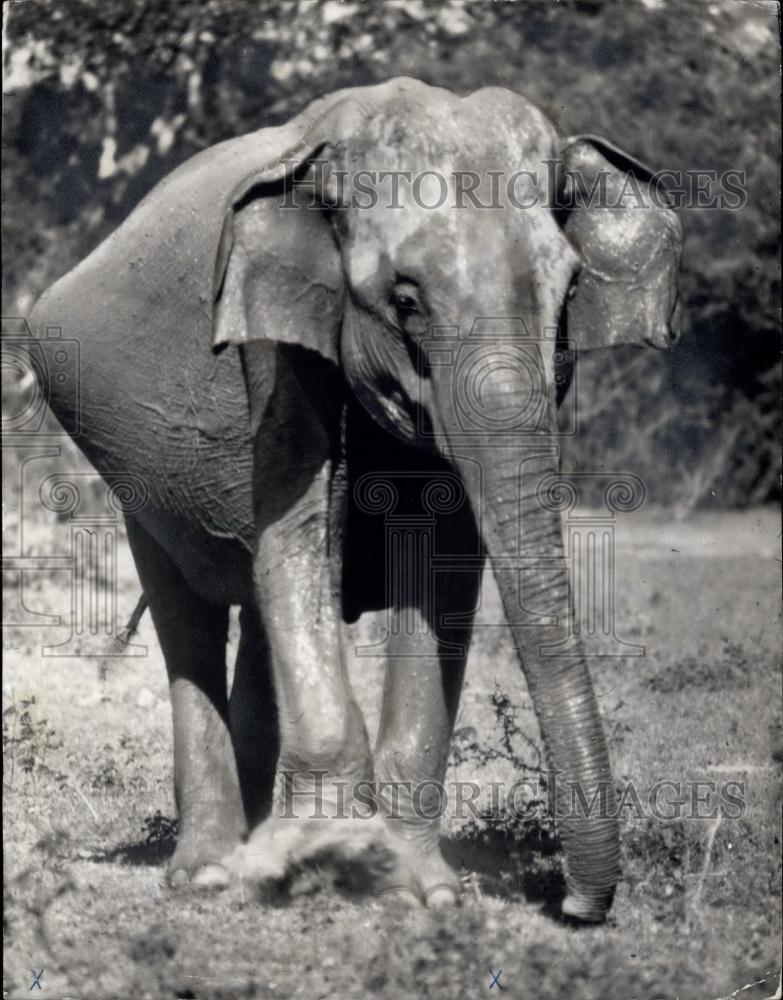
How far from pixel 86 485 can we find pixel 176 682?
6536mm

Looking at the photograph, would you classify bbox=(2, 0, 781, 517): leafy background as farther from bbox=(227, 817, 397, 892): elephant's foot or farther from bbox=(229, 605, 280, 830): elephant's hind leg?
bbox=(227, 817, 397, 892): elephant's foot

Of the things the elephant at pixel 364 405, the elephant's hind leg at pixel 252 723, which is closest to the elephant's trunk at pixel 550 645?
the elephant at pixel 364 405

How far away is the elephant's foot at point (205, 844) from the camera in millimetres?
5055

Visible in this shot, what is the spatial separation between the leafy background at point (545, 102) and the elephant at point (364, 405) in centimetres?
374

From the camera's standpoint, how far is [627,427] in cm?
1396

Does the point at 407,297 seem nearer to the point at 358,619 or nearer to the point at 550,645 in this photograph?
the point at 550,645

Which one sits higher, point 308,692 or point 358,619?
point 358,619

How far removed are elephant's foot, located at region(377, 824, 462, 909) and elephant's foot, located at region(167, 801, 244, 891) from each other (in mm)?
542

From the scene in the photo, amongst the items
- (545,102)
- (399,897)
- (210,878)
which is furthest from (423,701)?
(545,102)

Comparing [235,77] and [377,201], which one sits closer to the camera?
[377,201]

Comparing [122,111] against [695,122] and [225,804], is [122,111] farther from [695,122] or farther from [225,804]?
[225,804]

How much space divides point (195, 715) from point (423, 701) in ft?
2.63

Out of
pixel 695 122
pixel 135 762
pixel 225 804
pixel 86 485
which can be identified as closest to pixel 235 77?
pixel 86 485

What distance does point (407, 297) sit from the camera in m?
4.25
